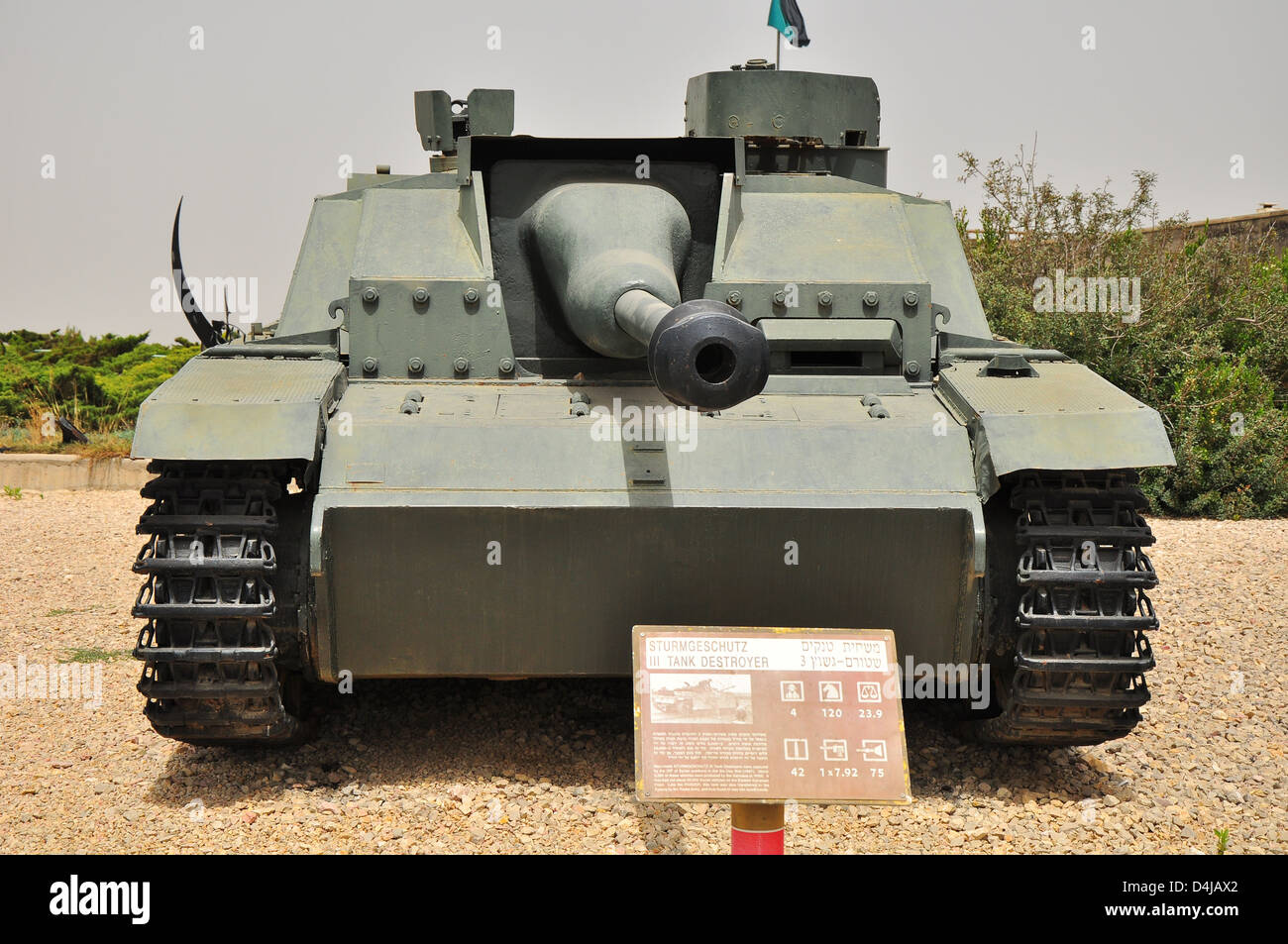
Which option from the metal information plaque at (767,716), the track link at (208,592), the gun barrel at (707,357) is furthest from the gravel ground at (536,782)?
the gun barrel at (707,357)

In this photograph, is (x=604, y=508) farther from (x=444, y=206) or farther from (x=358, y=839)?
(x=444, y=206)

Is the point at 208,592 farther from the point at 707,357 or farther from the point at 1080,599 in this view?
the point at 1080,599

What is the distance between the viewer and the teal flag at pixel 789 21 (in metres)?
10.6

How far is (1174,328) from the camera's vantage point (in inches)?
518

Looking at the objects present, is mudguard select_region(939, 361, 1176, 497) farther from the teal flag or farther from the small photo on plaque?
the teal flag

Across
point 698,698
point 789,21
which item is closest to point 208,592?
point 698,698

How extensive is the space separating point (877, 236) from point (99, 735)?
4307 mm

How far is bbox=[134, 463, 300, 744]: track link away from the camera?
486 centimetres

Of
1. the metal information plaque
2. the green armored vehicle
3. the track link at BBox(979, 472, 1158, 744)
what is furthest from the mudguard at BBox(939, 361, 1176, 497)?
the metal information plaque

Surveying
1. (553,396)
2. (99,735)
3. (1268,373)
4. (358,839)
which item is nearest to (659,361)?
(553,396)

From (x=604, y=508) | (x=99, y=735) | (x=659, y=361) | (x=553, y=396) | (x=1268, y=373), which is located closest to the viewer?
(x=659, y=361)

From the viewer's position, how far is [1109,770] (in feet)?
19.3

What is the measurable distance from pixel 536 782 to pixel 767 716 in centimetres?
171

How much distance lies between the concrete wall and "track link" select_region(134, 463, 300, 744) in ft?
31.3
